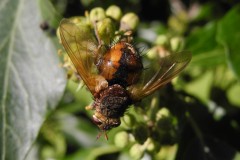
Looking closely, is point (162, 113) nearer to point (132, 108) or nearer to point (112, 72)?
point (132, 108)

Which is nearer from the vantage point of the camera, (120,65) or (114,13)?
(120,65)

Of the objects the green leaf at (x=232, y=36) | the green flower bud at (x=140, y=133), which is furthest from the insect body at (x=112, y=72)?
the green leaf at (x=232, y=36)

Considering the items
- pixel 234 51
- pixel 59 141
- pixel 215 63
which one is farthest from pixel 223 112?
pixel 59 141

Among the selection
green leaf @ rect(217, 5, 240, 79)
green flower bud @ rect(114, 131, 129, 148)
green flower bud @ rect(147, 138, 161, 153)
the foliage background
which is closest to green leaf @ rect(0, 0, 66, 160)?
the foliage background

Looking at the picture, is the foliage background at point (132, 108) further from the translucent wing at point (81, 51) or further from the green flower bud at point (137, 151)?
the translucent wing at point (81, 51)

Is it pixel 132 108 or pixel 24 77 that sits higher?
pixel 24 77

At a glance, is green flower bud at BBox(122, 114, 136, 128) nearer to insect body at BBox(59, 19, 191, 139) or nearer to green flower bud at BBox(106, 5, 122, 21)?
insect body at BBox(59, 19, 191, 139)

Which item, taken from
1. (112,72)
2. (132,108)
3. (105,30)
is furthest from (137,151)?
(105,30)
